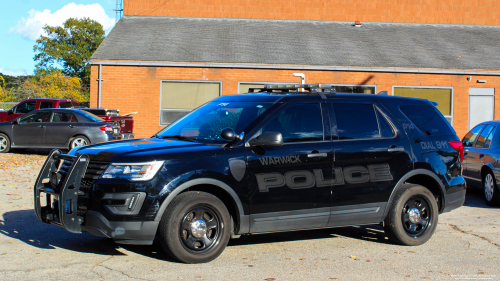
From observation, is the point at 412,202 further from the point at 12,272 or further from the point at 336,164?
the point at 12,272

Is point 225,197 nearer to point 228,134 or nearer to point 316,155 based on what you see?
point 228,134

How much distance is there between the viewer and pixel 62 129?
16703mm

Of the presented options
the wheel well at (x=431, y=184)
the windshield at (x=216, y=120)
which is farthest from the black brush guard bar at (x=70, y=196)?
the wheel well at (x=431, y=184)

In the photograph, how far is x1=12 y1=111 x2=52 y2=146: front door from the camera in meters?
16.8

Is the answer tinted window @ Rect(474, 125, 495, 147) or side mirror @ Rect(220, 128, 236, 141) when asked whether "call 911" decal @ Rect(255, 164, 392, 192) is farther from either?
tinted window @ Rect(474, 125, 495, 147)

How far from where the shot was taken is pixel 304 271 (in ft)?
16.8

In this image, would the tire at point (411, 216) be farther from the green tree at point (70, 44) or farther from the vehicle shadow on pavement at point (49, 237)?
the green tree at point (70, 44)

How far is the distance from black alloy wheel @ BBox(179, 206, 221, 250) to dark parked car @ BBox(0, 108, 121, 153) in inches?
473

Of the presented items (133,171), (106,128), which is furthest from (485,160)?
(106,128)

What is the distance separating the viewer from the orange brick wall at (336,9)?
26109 millimetres

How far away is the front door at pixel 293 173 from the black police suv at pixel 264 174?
12 millimetres

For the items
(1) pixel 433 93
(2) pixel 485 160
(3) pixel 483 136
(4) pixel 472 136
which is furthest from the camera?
(1) pixel 433 93

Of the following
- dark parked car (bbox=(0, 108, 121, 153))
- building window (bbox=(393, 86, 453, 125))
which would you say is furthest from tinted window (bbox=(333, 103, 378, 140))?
building window (bbox=(393, 86, 453, 125))

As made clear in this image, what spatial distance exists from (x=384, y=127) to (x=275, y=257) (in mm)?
2123
